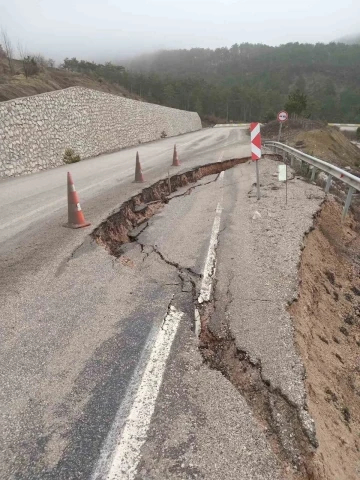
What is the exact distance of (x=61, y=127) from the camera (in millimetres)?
15586

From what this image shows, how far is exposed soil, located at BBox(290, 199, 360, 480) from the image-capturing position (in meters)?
2.31

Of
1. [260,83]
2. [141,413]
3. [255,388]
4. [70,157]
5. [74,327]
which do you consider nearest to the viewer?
[141,413]

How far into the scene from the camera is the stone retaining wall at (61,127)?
479 inches

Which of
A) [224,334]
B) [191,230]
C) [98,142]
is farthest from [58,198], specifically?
[98,142]

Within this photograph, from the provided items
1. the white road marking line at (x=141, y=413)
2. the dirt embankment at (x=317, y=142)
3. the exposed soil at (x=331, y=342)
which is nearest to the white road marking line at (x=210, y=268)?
the white road marking line at (x=141, y=413)

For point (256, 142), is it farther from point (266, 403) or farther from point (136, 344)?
point (266, 403)

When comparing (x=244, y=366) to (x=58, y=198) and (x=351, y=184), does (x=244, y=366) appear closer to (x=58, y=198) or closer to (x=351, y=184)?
(x=351, y=184)

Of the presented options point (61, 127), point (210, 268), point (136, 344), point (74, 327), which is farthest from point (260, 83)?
point (136, 344)

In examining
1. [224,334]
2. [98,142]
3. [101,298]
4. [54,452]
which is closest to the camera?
[54,452]

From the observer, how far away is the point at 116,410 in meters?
2.25

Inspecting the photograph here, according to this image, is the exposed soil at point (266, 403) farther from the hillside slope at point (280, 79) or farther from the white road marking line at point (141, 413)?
the hillside slope at point (280, 79)

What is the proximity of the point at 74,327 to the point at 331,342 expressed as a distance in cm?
256

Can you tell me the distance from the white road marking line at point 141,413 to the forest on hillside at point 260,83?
47967mm

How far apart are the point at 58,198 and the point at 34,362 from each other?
5.93 m
